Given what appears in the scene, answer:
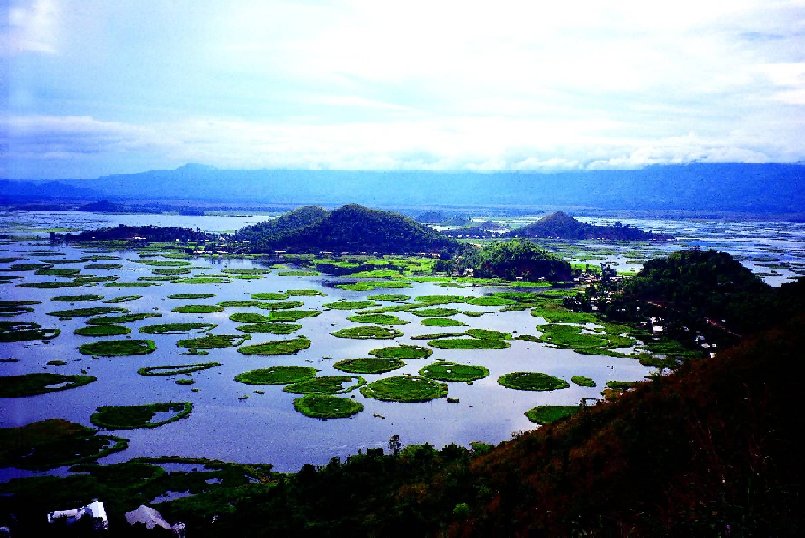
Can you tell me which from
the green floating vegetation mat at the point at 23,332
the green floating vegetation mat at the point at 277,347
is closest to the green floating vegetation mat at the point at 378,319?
the green floating vegetation mat at the point at 277,347

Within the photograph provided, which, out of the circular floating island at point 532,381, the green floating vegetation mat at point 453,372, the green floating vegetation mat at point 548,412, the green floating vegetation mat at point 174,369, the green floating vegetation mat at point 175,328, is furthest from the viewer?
the green floating vegetation mat at point 175,328

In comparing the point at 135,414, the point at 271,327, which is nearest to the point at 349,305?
the point at 271,327

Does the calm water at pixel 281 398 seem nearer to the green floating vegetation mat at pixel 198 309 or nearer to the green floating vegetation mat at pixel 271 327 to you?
the green floating vegetation mat at pixel 271 327

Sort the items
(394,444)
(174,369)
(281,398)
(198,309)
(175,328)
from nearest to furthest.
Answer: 1. (394,444)
2. (281,398)
3. (174,369)
4. (175,328)
5. (198,309)

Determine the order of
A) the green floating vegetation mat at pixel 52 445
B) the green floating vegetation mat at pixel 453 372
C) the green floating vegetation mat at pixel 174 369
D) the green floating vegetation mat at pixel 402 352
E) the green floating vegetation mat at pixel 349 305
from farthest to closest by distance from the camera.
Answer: the green floating vegetation mat at pixel 349 305, the green floating vegetation mat at pixel 402 352, the green floating vegetation mat at pixel 174 369, the green floating vegetation mat at pixel 453 372, the green floating vegetation mat at pixel 52 445

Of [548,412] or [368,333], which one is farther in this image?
[368,333]

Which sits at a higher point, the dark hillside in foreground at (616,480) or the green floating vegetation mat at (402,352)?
the dark hillside in foreground at (616,480)

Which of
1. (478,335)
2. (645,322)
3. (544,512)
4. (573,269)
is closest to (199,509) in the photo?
(544,512)

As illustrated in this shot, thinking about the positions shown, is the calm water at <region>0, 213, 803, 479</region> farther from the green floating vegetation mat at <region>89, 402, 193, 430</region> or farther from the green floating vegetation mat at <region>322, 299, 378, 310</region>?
the green floating vegetation mat at <region>322, 299, 378, 310</region>

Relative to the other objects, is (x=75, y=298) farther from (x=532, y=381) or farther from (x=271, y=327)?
(x=532, y=381)
